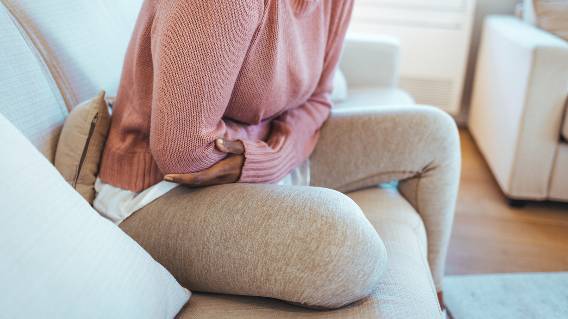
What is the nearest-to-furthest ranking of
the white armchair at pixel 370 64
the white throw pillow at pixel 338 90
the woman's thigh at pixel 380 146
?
1. the woman's thigh at pixel 380 146
2. the white throw pillow at pixel 338 90
3. the white armchair at pixel 370 64

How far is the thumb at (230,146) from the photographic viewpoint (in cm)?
71

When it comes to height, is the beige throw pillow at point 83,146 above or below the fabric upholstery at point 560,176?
above

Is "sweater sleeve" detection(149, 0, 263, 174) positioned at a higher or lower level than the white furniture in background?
higher

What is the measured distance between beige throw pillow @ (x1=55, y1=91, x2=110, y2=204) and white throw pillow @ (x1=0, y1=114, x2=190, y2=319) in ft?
0.84

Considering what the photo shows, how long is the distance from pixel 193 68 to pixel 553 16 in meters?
1.63

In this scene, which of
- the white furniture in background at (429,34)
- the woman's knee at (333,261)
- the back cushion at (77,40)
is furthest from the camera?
the white furniture in background at (429,34)

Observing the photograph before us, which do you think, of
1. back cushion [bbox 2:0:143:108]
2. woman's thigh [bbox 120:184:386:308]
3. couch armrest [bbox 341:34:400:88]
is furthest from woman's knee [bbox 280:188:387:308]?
couch armrest [bbox 341:34:400:88]

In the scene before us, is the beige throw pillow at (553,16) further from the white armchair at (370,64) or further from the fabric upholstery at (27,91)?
the fabric upholstery at (27,91)

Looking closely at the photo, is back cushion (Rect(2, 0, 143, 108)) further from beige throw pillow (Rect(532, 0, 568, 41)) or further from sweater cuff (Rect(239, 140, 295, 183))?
beige throw pillow (Rect(532, 0, 568, 41))

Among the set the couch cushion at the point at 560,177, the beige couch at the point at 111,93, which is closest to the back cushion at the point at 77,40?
the beige couch at the point at 111,93

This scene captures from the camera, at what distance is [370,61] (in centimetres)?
177

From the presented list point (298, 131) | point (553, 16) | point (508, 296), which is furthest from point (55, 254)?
point (553, 16)

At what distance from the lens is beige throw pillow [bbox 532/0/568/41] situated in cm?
174

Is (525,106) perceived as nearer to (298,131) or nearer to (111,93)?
(298,131)
